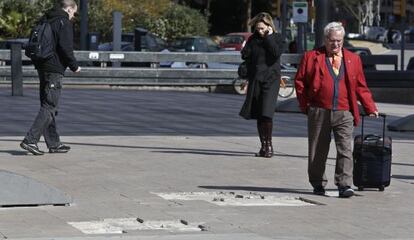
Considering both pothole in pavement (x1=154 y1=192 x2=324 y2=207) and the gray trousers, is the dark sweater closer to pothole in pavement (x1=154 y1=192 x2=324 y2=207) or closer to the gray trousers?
pothole in pavement (x1=154 y1=192 x2=324 y2=207)

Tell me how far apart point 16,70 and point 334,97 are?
45.4 feet

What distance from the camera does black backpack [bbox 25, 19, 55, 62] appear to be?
13.5 meters

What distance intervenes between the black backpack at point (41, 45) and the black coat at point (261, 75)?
2.49 m

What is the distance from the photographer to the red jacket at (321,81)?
1092cm

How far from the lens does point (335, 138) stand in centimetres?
1101

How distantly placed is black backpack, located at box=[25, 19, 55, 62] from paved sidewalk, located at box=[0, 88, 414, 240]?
1.25 metres

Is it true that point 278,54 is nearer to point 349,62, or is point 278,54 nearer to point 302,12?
point 349,62

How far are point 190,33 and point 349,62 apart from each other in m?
41.2

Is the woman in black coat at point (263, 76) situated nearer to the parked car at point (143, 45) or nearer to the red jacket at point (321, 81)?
the red jacket at point (321, 81)

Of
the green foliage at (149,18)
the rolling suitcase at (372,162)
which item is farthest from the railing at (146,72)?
the rolling suitcase at (372,162)

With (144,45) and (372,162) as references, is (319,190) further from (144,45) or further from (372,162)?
(144,45)

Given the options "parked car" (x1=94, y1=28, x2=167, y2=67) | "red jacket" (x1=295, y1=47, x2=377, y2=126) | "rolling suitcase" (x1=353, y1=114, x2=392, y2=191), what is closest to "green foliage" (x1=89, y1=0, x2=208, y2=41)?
"parked car" (x1=94, y1=28, x2=167, y2=67)

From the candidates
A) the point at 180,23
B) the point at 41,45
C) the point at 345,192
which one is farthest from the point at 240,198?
the point at 180,23

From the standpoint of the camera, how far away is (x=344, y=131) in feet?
35.9
